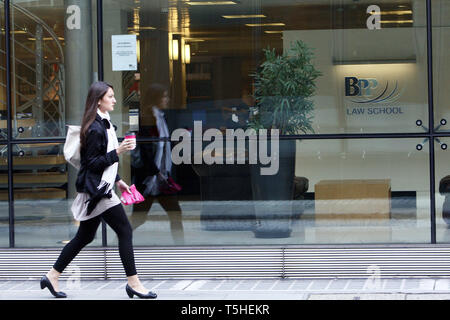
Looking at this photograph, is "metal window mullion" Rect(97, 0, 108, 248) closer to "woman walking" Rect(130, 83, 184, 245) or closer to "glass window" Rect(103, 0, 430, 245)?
"glass window" Rect(103, 0, 430, 245)

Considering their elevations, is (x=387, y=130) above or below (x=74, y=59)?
below

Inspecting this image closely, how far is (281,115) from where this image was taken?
9.96 metres

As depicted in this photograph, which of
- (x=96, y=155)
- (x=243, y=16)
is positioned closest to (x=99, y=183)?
(x=96, y=155)

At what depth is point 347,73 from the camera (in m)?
9.87

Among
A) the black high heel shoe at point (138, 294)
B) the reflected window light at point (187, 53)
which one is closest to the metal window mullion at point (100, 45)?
the reflected window light at point (187, 53)

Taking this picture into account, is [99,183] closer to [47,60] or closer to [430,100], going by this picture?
[47,60]

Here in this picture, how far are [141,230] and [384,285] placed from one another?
2680mm

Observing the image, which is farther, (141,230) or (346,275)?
(141,230)

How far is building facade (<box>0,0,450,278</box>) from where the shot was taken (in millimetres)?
9750

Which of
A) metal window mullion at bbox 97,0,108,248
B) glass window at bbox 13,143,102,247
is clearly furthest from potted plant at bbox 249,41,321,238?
glass window at bbox 13,143,102,247

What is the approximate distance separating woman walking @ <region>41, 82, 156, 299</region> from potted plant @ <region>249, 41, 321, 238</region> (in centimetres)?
208

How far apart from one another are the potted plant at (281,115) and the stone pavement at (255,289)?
0.91 metres
